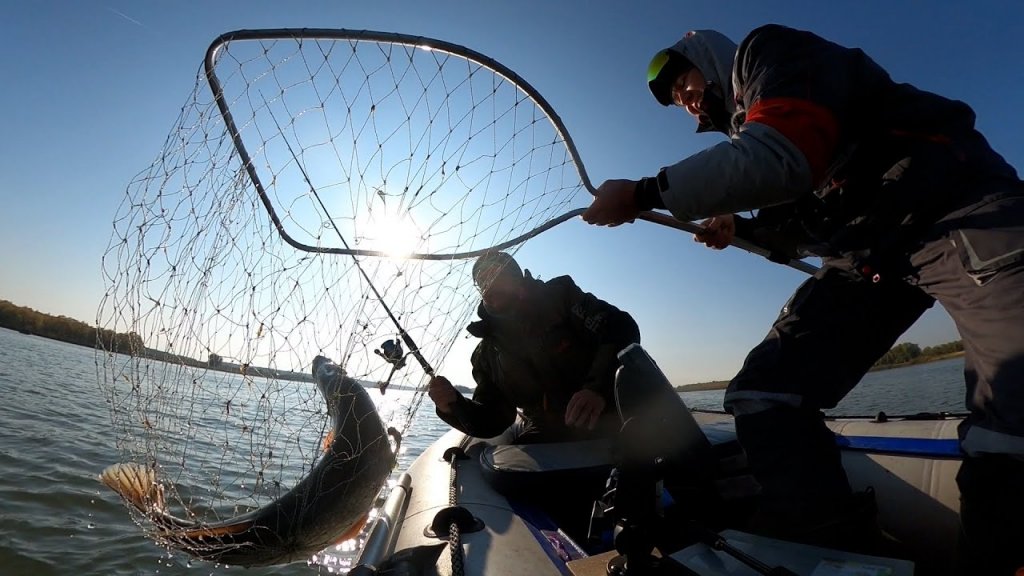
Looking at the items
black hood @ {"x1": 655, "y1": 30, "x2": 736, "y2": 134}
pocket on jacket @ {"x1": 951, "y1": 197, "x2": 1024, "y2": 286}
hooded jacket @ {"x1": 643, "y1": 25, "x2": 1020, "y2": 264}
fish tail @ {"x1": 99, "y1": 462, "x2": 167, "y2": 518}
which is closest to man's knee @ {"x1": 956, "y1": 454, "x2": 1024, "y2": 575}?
pocket on jacket @ {"x1": 951, "y1": 197, "x2": 1024, "y2": 286}

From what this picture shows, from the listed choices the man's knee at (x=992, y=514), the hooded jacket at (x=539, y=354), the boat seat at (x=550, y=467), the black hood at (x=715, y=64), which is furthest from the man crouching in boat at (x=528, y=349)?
the man's knee at (x=992, y=514)

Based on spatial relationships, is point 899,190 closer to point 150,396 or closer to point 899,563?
point 899,563

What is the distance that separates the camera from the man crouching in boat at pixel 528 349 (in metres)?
3.46

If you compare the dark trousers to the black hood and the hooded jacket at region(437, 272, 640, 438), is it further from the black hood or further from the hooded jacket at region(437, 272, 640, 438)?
the hooded jacket at region(437, 272, 640, 438)

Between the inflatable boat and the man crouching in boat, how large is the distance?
0.40m

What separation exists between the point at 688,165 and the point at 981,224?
70 cm

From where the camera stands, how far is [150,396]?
326 centimetres

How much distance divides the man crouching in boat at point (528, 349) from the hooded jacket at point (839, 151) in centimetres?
197

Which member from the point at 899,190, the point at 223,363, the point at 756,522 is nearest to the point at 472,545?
the point at 756,522

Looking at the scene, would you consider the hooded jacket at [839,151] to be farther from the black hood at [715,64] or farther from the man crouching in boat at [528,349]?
the man crouching in boat at [528,349]

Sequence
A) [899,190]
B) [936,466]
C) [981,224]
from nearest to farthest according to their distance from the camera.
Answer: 1. [981,224]
2. [899,190]
3. [936,466]

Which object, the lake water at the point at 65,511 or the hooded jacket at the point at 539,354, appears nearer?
the hooded jacket at the point at 539,354

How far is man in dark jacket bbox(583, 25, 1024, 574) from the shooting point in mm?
1102

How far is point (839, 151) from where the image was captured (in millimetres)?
1442
